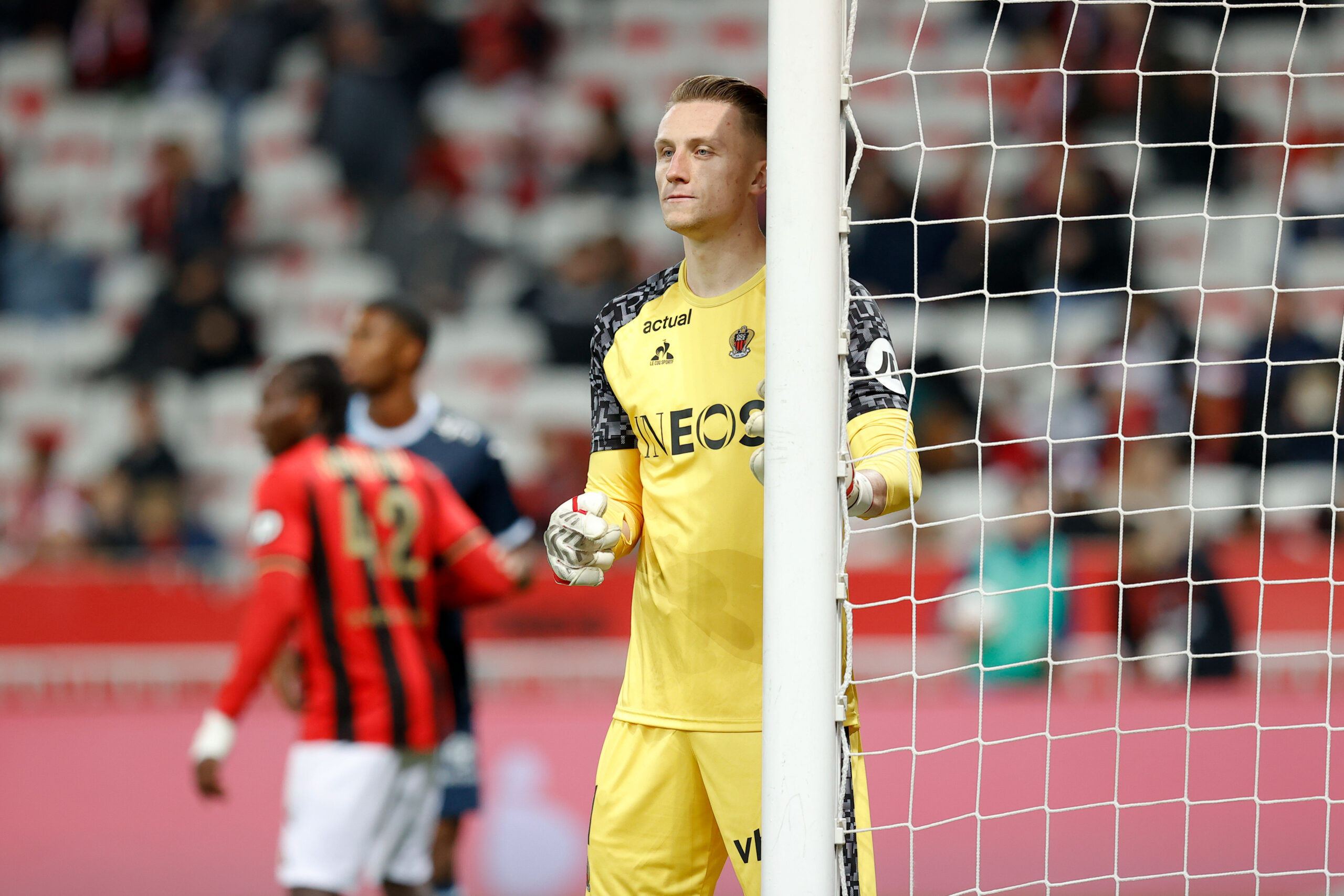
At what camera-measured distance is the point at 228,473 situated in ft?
29.6


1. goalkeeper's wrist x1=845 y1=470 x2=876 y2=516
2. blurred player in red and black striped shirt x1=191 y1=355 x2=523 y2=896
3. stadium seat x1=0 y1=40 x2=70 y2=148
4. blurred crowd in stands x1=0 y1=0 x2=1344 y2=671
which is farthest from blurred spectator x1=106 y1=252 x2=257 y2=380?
goalkeeper's wrist x1=845 y1=470 x2=876 y2=516

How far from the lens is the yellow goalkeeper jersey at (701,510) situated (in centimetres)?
274

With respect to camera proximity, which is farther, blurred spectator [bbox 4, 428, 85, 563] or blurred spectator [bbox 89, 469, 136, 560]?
blurred spectator [bbox 4, 428, 85, 563]

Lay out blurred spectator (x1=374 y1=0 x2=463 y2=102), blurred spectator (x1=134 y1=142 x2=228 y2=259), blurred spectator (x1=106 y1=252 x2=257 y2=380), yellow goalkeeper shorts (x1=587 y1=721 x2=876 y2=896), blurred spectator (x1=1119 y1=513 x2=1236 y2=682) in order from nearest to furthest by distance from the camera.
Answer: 1. yellow goalkeeper shorts (x1=587 y1=721 x2=876 y2=896)
2. blurred spectator (x1=1119 y1=513 x2=1236 y2=682)
3. blurred spectator (x1=106 y1=252 x2=257 y2=380)
4. blurred spectator (x1=134 y1=142 x2=228 y2=259)
5. blurred spectator (x1=374 y1=0 x2=463 y2=102)

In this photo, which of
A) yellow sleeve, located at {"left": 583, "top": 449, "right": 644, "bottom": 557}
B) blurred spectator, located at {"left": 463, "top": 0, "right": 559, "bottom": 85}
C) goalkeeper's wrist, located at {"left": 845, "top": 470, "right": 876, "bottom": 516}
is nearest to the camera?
goalkeeper's wrist, located at {"left": 845, "top": 470, "right": 876, "bottom": 516}

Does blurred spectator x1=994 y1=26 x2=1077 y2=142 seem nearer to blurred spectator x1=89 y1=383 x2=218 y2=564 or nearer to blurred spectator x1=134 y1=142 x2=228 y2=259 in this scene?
blurred spectator x1=134 y1=142 x2=228 y2=259

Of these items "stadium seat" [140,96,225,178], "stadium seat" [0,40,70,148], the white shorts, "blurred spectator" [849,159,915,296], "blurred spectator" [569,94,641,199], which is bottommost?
the white shorts

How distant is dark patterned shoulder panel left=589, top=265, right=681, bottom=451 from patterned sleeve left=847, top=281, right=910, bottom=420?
1.48ft

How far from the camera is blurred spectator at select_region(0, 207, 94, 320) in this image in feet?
31.7

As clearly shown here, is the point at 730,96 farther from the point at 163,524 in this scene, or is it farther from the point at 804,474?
the point at 163,524

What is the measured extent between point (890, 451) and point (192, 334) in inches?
289

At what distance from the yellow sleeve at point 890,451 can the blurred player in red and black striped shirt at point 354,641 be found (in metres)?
2.02

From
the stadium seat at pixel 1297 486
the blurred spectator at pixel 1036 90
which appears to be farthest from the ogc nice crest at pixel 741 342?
the blurred spectator at pixel 1036 90

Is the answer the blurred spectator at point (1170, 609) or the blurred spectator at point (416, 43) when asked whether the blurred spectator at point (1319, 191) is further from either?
the blurred spectator at point (416, 43)
